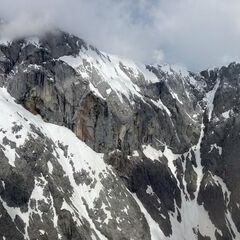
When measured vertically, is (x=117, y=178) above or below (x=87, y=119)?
below

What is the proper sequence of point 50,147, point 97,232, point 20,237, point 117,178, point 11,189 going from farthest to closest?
1. point 117,178
2. point 50,147
3. point 97,232
4. point 11,189
5. point 20,237

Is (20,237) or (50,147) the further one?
(50,147)

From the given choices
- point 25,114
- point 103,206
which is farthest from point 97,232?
point 25,114

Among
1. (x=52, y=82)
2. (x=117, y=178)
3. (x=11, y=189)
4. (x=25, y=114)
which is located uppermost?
(x=52, y=82)

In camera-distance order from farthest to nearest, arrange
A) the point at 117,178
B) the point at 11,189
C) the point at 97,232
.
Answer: the point at 117,178 < the point at 97,232 < the point at 11,189

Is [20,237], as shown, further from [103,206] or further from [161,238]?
[161,238]

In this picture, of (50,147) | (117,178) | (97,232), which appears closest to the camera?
(97,232)

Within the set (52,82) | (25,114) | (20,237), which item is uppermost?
(52,82)

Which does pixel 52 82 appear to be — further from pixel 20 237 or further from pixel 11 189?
pixel 20 237

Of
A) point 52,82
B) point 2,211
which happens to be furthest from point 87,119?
point 2,211
